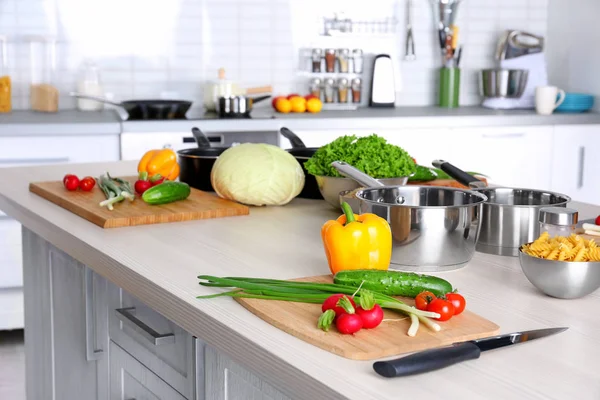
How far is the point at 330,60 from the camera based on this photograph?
16.1 ft

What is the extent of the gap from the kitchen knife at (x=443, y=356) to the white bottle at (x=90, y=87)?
3.69m

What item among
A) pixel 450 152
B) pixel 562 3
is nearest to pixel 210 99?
pixel 450 152

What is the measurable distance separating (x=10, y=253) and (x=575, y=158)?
293 centimetres

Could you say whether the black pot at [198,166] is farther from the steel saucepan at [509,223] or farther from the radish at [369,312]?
the radish at [369,312]

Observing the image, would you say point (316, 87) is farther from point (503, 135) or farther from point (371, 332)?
point (371, 332)

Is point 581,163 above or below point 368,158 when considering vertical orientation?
below

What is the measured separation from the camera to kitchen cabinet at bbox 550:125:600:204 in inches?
186

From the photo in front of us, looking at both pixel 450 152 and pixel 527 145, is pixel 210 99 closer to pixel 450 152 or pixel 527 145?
pixel 450 152

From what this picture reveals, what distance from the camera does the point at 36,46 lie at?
4.56 metres

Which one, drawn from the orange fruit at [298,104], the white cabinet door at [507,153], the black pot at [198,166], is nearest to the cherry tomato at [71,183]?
the black pot at [198,166]

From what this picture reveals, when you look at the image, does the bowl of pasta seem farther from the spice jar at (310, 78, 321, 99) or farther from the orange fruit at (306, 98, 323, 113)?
the spice jar at (310, 78, 321, 99)

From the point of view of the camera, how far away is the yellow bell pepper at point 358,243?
4.71ft

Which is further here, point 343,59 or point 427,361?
point 343,59

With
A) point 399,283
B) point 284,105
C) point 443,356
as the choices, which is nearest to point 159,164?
point 399,283
